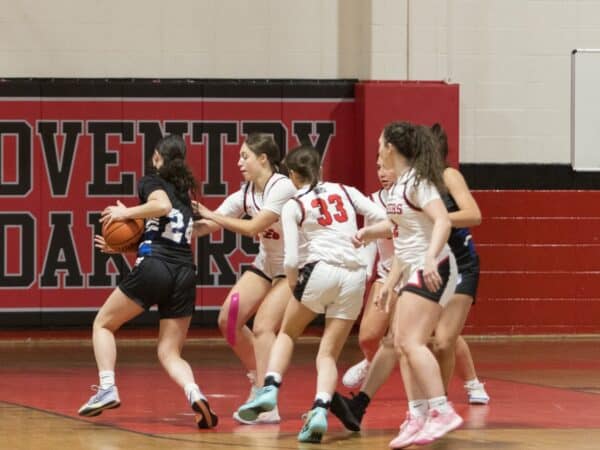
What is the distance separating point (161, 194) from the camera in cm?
924

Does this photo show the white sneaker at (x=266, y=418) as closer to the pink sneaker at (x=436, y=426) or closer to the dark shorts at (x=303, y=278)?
the dark shorts at (x=303, y=278)

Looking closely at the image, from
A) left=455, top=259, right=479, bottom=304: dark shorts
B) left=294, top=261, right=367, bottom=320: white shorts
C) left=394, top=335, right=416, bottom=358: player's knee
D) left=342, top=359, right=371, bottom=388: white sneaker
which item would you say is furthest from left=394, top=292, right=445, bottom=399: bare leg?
left=342, top=359, right=371, bottom=388: white sneaker

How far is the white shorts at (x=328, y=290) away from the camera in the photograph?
8844 mm

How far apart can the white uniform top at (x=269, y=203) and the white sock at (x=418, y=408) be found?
1.83 meters

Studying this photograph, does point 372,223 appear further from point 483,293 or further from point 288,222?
point 483,293

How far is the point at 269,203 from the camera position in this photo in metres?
9.50

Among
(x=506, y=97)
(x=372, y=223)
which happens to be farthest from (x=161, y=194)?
(x=506, y=97)

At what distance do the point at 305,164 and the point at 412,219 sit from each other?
111 cm

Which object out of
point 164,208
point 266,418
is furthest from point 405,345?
point 164,208

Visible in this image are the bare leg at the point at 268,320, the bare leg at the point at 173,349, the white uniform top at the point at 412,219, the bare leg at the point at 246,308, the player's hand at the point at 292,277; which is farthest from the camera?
the bare leg at the point at 246,308

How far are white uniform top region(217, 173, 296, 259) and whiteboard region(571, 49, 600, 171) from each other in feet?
21.9

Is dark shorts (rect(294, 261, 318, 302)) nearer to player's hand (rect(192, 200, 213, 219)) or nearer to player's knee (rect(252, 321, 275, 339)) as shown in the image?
player's knee (rect(252, 321, 275, 339))

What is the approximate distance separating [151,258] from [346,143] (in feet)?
21.4

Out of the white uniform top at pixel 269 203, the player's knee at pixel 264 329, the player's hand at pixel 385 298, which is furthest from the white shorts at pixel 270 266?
the player's hand at pixel 385 298
